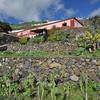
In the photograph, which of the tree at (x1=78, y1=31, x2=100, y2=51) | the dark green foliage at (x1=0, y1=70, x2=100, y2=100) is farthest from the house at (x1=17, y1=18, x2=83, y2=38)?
the dark green foliage at (x1=0, y1=70, x2=100, y2=100)

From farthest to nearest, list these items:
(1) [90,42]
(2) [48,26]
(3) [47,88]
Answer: (2) [48,26] → (1) [90,42] → (3) [47,88]

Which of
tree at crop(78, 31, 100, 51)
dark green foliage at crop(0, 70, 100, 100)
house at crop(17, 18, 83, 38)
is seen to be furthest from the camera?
house at crop(17, 18, 83, 38)

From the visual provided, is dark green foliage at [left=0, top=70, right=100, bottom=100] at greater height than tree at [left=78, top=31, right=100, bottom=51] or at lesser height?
→ lesser

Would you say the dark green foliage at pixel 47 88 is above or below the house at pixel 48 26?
below

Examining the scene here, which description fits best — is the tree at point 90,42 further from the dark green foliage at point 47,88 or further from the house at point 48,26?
the house at point 48,26

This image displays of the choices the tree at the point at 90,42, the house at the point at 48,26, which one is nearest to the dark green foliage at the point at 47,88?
the tree at the point at 90,42

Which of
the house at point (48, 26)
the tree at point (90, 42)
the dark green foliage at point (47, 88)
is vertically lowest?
the dark green foliage at point (47, 88)

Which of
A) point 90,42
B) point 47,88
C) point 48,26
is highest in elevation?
point 48,26

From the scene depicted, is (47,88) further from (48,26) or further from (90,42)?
(48,26)

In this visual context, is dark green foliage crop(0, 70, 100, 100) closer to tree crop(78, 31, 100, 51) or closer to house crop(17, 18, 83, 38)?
tree crop(78, 31, 100, 51)

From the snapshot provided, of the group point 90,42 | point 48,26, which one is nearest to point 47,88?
point 90,42

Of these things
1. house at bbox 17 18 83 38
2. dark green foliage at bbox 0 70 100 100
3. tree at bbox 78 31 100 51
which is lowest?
dark green foliage at bbox 0 70 100 100

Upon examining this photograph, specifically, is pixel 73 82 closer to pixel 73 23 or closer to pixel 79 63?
pixel 79 63

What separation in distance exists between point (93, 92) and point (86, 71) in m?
2.22
